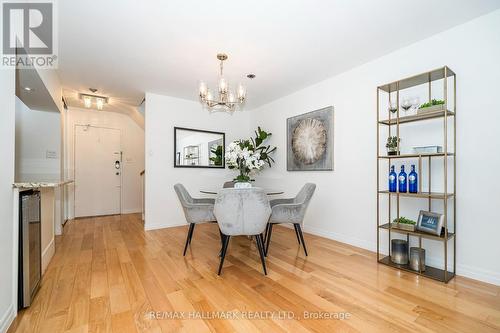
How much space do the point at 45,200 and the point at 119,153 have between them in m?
3.24

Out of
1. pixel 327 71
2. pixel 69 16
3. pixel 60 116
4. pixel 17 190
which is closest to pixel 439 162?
pixel 327 71

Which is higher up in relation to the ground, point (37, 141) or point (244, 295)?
point (37, 141)

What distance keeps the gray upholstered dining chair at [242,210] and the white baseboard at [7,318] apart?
1.48 metres

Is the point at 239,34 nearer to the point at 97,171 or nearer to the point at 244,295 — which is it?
the point at 244,295

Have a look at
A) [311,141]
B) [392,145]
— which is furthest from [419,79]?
[311,141]

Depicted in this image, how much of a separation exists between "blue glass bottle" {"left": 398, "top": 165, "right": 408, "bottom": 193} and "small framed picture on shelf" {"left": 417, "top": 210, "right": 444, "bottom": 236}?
0.27 m

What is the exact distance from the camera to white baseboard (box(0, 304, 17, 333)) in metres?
1.42

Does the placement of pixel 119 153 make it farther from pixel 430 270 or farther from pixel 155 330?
pixel 430 270

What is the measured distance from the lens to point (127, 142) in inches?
221

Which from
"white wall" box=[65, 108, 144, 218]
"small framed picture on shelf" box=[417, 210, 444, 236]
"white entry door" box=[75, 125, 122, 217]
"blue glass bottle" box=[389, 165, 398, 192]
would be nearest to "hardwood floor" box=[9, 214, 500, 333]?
"small framed picture on shelf" box=[417, 210, 444, 236]

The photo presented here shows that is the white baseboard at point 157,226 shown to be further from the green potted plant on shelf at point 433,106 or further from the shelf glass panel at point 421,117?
the green potted plant on shelf at point 433,106

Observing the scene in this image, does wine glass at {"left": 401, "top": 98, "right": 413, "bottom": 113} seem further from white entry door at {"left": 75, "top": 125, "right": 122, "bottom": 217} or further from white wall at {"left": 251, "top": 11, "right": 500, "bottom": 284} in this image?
white entry door at {"left": 75, "top": 125, "right": 122, "bottom": 217}

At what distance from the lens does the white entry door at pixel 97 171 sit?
5.09 meters

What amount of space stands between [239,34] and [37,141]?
3.69 metres
